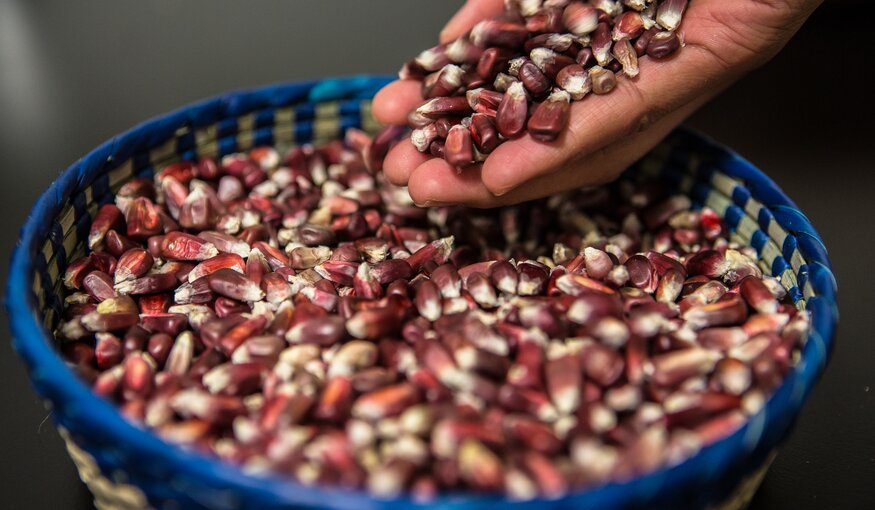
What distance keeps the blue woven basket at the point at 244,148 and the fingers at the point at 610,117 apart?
191 mm

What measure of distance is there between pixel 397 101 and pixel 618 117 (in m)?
0.42

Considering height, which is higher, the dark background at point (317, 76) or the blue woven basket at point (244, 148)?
the blue woven basket at point (244, 148)

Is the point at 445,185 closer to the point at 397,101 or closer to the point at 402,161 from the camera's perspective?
the point at 402,161

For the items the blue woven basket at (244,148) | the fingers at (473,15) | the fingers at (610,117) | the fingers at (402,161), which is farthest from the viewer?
the fingers at (473,15)

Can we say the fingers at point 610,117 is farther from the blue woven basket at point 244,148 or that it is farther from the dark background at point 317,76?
the dark background at point 317,76

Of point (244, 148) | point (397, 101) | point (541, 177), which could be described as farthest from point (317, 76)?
point (541, 177)

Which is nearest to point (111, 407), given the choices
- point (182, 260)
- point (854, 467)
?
point (182, 260)

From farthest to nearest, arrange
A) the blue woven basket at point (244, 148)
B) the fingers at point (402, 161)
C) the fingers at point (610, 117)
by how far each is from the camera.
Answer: the fingers at point (402, 161) → the fingers at point (610, 117) → the blue woven basket at point (244, 148)

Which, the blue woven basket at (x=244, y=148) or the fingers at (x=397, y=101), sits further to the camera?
the fingers at (x=397, y=101)

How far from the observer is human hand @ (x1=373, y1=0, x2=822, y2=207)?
50.4 inches

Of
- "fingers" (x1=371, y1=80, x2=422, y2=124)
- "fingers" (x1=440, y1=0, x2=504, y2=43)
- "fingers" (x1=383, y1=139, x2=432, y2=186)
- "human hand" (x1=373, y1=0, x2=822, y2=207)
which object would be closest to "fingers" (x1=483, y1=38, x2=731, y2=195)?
"human hand" (x1=373, y1=0, x2=822, y2=207)

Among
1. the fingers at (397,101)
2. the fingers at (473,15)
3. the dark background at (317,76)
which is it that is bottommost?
the dark background at (317,76)

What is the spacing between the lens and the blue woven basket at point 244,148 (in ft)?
2.59

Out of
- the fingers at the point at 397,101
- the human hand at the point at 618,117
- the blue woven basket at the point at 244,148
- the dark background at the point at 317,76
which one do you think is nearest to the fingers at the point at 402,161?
the human hand at the point at 618,117
